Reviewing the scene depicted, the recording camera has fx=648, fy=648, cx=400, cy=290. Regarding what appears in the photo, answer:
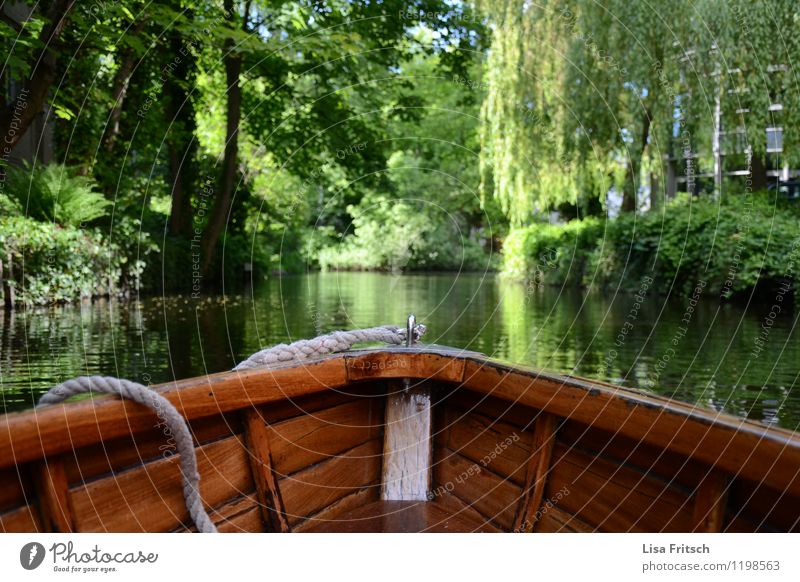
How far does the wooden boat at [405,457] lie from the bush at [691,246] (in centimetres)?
664

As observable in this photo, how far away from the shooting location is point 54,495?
53.5 inches

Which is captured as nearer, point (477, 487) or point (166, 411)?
point (166, 411)

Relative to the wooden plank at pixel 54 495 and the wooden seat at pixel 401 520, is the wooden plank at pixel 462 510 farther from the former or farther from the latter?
the wooden plank at pixel 54 495

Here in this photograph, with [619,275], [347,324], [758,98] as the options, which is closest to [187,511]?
[347,324]

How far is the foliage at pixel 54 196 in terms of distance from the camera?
351 inches

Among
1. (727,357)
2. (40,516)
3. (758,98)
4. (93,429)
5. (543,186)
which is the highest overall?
(758,98)

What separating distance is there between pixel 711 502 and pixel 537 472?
0.58 metres

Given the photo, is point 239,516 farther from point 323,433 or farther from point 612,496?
point 612,496

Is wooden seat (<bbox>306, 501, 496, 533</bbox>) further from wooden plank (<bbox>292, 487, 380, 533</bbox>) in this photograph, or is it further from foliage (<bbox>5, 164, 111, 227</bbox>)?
foliage (<bbox>5, 164, 111, 227</bbox>)

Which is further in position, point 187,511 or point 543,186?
point 543,186

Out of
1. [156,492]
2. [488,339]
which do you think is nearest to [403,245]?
[488,339]

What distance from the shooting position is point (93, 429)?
1.38 metres

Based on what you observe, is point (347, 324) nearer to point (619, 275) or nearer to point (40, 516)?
point (40, 516)

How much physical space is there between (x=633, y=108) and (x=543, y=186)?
9.56ft
